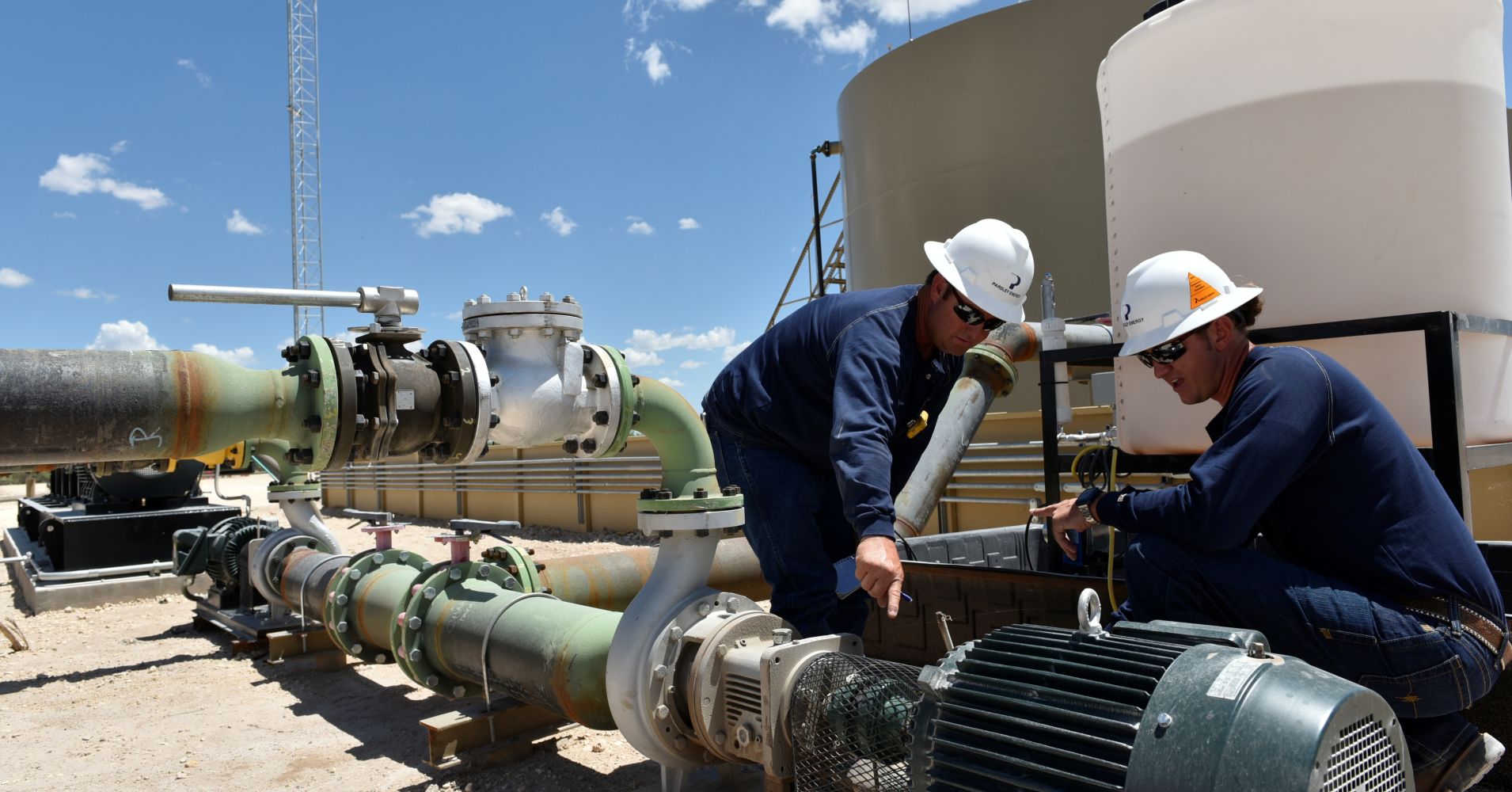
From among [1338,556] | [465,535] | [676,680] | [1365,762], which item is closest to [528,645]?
[676,680]

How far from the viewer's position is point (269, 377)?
9.05ft

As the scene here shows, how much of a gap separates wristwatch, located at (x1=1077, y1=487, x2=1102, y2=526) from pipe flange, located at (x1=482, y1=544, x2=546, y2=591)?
242cm

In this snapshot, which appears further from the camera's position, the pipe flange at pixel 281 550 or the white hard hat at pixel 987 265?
the pipe flange at pixel 281 550

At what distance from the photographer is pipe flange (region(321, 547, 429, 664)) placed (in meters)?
4.58

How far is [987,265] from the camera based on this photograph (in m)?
2.58

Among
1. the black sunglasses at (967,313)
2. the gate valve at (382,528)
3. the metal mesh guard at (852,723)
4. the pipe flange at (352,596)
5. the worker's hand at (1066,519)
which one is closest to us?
the metal mesh guard at (852,723)

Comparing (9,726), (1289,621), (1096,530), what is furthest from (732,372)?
(9,726)

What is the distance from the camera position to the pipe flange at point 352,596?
458cm

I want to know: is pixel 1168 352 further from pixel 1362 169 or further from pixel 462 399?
pixel 462 399

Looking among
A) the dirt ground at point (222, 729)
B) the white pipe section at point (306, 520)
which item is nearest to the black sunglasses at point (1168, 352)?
Answer: the dirt ground at point (222, 729)

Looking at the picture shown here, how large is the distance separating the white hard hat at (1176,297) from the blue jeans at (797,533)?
0.96m

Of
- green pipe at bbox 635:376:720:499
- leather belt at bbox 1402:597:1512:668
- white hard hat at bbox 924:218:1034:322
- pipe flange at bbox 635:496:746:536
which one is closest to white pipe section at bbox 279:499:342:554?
green pipe at bbox 635:376:720:499

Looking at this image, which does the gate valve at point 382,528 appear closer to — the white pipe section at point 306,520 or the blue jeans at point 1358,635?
the white pipe section at point 306,520

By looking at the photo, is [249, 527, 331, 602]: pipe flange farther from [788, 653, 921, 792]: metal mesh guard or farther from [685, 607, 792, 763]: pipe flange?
[788, 653, 921, 792]: metal mesh guard
